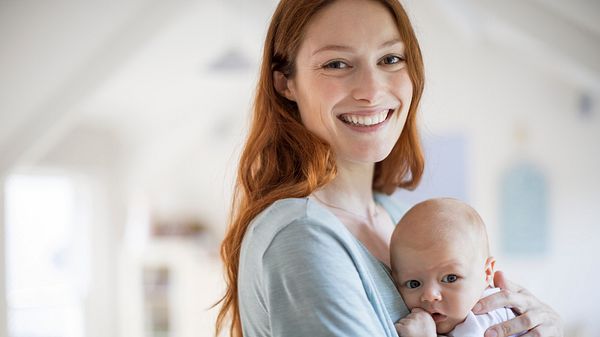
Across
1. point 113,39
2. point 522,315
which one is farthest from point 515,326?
point 113,39

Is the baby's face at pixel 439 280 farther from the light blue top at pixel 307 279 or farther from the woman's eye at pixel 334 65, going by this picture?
the woman's eye at pixel 334 65

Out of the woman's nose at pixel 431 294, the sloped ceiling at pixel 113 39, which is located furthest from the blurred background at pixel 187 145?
the woman's nose at pixel 431 294

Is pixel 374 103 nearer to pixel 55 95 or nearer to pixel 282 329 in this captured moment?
pixel 282 329

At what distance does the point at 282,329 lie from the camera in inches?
40.3

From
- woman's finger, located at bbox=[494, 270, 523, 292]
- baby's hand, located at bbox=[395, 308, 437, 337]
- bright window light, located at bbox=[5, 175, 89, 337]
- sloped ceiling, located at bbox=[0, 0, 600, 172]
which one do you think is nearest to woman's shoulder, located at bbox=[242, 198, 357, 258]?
baby's hand, located at bbox=[395, 308, 437, 337]

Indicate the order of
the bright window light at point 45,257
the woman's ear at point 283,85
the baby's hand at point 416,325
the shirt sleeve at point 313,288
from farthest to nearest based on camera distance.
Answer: the bright window light at point 45,257, the woman's ear at point 283,85, the baby's hand at point 416,325, the shirt sleeve at point 313,288

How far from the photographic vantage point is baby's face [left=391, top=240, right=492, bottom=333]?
1293 millimetres

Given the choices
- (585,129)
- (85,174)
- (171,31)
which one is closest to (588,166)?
(585,129)

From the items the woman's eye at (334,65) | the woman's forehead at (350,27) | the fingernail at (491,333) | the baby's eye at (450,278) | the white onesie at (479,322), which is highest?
the woman's forehead at (350,27)

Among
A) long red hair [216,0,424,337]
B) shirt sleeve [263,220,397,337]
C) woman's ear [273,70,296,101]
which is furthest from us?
woman's ear [273,70,296,101]

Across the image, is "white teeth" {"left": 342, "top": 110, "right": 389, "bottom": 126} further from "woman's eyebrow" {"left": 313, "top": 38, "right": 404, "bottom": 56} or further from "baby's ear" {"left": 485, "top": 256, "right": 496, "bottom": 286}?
"baby's ear" {"left": 485, "top": 256, "right": 496, "bottom": 286}

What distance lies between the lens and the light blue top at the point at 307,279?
3.29ft

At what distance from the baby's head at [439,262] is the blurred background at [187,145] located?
130 centimetres

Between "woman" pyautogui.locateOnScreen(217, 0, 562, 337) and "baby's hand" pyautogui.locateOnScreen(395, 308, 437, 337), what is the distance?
0.03 meters
